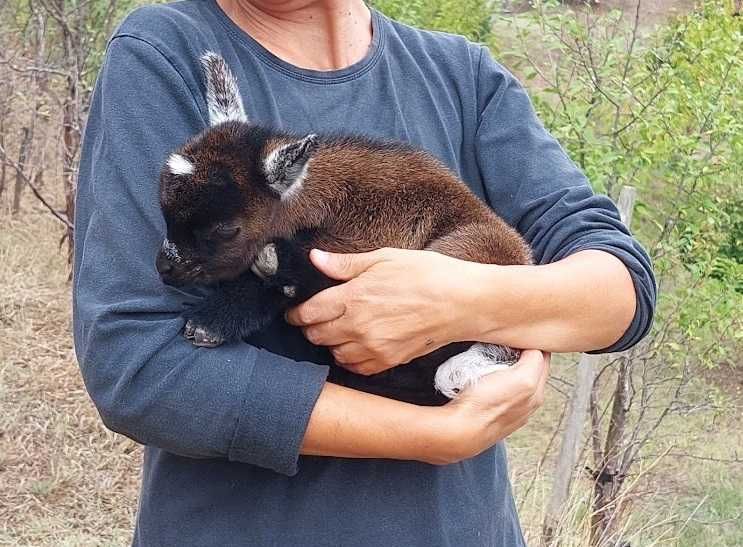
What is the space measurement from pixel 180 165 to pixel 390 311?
2.01 feet

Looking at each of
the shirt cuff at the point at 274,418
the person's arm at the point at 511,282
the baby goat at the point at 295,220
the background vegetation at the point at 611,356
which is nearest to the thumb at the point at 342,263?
the person's arm at the point at 511,282

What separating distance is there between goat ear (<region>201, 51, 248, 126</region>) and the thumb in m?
0.40

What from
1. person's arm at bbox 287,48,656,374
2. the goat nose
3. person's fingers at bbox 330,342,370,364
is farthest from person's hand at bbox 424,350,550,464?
the goat nose

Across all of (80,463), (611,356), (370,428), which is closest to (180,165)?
(370,428)

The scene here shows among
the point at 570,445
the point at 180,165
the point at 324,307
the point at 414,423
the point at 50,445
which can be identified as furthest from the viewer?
the point at 50,445

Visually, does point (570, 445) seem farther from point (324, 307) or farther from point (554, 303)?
point (324, 307)

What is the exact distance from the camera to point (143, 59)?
2.05 m

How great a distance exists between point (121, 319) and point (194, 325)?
17 centimetres

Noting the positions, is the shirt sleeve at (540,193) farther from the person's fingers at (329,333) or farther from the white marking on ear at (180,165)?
the white marking on ear at (180,165)

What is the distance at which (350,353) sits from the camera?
2.08 metres

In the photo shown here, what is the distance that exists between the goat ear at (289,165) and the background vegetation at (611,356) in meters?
2.93

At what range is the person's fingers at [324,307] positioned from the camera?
2051mm

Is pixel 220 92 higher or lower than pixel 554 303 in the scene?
higher

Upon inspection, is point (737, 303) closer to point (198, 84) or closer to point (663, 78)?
point (663, 78)
